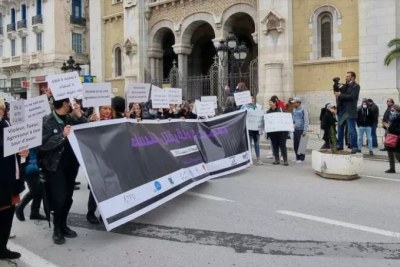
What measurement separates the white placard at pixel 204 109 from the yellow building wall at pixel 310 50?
36.2ft

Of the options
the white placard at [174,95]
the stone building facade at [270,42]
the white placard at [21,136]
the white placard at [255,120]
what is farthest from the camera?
the stone building facade at [270,42]

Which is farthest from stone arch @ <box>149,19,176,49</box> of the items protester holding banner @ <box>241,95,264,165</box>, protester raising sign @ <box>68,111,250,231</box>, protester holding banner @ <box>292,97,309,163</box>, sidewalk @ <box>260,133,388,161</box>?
protester raising sign @ <box>68,111,250,231</box>

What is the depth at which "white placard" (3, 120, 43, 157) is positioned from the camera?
481 cm

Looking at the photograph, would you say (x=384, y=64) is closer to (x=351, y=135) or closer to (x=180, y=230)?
(x=351, y=135)

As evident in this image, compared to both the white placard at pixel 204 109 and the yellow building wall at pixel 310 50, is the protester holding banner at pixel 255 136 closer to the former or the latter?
the white placard at pixel 204 109

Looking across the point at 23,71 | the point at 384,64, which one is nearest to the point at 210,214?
the point at 384,64

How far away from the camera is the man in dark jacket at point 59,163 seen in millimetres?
5531

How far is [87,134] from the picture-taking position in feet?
18.7

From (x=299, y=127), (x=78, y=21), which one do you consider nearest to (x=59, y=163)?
(x=299, y=127)

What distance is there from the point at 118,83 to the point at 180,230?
26700 mm

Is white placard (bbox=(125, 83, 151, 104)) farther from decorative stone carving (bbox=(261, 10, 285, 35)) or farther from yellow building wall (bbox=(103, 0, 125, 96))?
yellow building wall (bbox=(103, 0, 125, 96))

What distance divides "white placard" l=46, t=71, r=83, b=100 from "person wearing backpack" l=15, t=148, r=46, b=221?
108 centimetres

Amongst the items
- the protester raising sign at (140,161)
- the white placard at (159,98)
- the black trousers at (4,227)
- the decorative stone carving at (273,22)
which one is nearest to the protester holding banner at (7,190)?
the black trousers at (4,227)

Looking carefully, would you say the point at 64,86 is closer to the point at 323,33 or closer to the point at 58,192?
the point at 58,192
